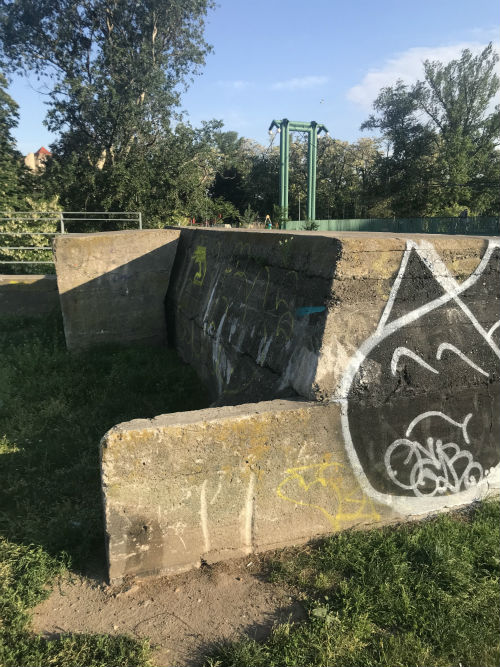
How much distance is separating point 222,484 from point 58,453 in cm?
223

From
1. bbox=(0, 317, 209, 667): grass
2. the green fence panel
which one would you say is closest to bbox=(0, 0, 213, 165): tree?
the green fence panel

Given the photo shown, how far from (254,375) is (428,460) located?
146 centimetres

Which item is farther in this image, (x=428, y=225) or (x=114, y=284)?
(x=428, y=225)

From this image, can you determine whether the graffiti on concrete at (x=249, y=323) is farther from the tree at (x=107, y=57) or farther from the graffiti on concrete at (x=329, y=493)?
the tree at (x=107, y=57)

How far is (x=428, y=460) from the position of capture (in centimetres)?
325

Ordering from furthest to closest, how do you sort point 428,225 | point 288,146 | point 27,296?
point 428,225 → point 288,146 → point 27,296

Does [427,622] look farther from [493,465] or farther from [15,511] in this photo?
[15,511]

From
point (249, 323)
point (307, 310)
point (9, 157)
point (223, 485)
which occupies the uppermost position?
point (9, 157)

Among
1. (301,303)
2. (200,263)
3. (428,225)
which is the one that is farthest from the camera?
(428,225)

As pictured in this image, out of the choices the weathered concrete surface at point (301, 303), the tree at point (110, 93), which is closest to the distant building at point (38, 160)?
the tree at point (110, 93)

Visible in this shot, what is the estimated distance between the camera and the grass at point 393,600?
7.38 ft

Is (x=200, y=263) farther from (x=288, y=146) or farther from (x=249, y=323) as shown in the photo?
(x=288, y=146)

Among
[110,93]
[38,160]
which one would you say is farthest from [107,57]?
[38,160]

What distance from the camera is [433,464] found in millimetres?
3270
